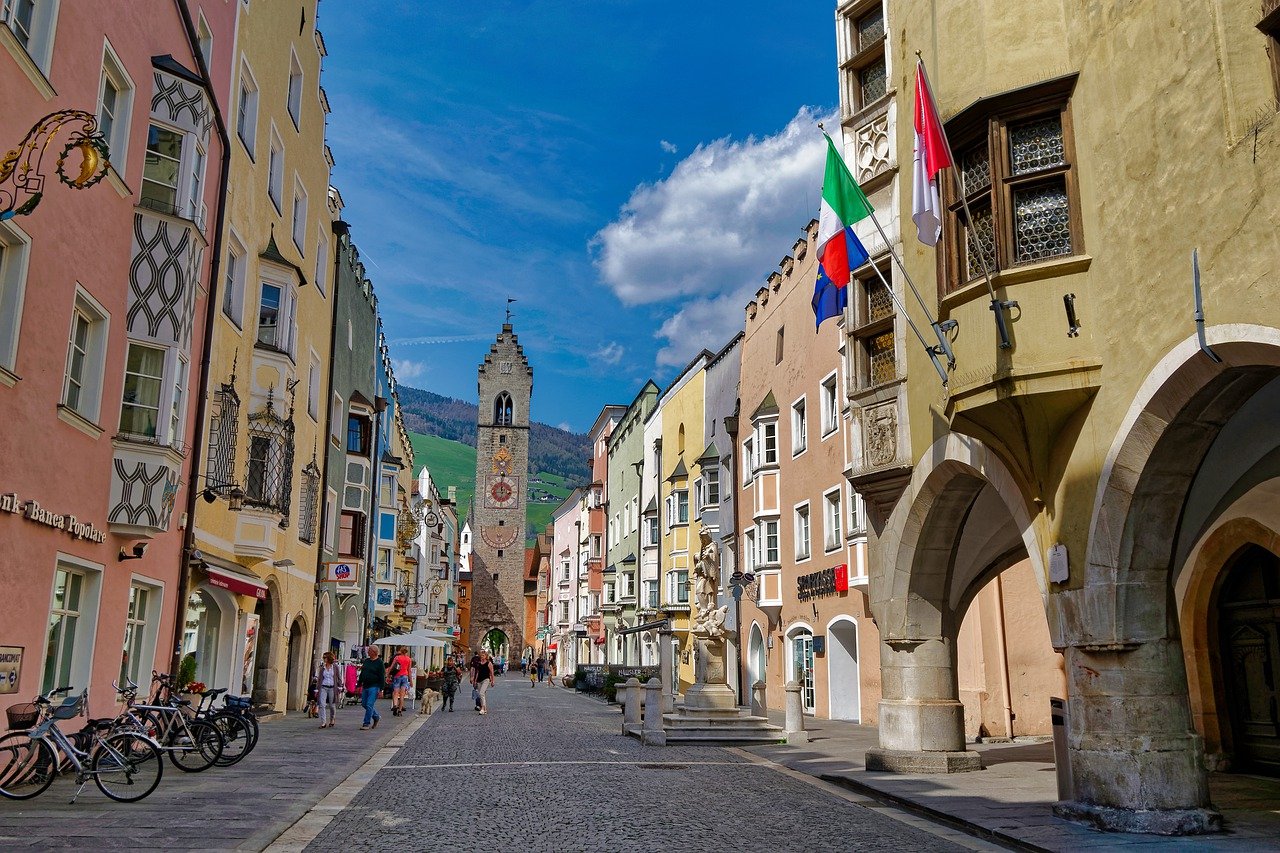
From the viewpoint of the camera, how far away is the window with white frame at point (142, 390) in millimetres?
14672

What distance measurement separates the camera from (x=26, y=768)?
34.3ft

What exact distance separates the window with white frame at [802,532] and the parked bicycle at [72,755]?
73.4ft

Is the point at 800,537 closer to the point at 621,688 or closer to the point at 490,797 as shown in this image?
the point at 621,688

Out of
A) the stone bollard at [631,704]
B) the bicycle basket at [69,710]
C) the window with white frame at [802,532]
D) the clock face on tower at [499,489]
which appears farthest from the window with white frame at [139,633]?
the clock face on tower at [499,489]

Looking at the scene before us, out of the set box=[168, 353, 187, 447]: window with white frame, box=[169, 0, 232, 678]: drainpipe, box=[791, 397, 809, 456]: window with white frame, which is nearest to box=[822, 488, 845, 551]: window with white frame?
box=[791, 397, 809, 456]: window with white frame

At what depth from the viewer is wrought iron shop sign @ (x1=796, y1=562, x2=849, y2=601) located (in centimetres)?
2730

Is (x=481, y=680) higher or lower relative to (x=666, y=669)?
lower

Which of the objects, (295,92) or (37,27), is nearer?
(37,27)

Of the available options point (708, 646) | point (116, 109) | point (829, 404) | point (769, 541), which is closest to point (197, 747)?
point (116, 109)

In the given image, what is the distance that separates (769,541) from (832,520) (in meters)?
4.96

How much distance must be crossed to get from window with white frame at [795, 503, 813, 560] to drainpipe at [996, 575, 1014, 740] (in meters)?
9.97

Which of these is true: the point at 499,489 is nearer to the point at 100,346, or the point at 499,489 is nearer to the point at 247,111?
the point at 247,111

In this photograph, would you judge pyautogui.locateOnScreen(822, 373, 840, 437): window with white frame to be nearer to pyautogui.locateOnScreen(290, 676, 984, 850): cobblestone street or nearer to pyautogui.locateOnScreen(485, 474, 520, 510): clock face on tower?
pyautogui.locateOnScreen(290, 676, 984, 850): cobblestone street

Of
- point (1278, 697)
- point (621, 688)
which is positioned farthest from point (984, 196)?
point (621, 688)
